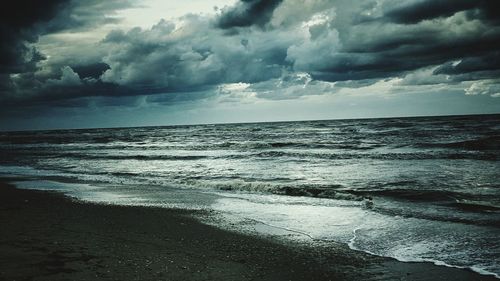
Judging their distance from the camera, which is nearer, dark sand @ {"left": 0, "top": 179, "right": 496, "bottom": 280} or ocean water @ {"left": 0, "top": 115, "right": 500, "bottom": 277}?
dark sand @ {"left": 0, "top": 179, "right": 496, "bottom": 280}

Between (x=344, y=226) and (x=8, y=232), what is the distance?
667 centimetres

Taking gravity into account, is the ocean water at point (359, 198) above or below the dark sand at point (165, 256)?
below

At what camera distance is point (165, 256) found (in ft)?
18.8

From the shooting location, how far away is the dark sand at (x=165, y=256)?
5.02 m

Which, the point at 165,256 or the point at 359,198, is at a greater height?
the point at 165,256

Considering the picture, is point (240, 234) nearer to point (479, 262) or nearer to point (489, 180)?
point (479, 262)

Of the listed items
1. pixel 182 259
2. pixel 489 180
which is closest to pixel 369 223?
pixel 182 259

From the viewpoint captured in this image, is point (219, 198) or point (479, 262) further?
point (219, 198)

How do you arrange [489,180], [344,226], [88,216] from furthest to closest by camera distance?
[489,180], [88,216], [344,226]

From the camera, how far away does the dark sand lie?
16.5 feet

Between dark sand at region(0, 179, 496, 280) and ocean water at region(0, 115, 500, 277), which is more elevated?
dark sand at region(0, 179, 496, 280)

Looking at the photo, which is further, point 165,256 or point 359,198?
point 359,198

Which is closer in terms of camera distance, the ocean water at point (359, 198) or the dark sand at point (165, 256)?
the dark sand at point (165, 256)

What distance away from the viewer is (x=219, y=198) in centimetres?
1209
